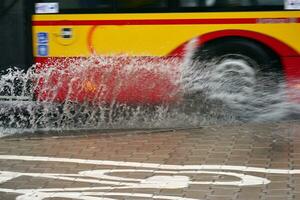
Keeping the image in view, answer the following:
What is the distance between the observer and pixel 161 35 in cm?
Answer: 860

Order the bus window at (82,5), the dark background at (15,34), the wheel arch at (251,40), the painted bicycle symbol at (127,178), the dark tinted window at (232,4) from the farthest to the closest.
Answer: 1. the dark background at (15,34)
2. the bus window at (82,5)
3. the wheel arch at (251,40)
4. the dark tinted window at (232,4)
5. the painted bicycle symbol at (127,178)

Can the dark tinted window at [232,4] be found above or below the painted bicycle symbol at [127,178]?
above

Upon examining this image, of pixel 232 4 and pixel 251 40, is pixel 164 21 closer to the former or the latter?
pixel 232 4

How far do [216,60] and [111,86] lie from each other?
1.52m

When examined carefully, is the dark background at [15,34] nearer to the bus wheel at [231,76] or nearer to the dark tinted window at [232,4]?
the dark tinted window at [232,4]

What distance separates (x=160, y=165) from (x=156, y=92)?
2408mm

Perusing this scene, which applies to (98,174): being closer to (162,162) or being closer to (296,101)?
(162,162)

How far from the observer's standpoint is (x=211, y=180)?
5.84 meters

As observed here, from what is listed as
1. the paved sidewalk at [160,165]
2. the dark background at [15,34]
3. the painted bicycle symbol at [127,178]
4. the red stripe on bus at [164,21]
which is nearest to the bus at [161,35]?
the red stripe on bus at [164,21]

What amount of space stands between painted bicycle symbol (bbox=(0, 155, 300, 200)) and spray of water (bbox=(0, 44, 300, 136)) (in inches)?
84.4

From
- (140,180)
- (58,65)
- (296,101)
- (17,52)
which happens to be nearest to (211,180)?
(140,180)

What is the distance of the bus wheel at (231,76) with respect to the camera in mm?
8641

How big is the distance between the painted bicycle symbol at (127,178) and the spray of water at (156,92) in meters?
2.14

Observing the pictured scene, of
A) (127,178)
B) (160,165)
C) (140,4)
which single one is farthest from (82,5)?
(127,178)
